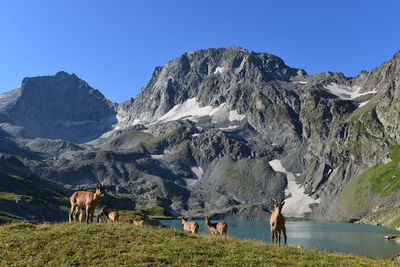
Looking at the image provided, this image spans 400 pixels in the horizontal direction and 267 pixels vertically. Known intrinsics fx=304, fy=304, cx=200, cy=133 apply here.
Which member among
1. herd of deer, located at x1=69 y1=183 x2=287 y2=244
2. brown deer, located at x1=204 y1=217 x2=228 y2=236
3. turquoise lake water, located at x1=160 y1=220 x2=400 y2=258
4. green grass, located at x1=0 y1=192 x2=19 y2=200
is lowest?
turquoise lake water, located at x1=160 y1=220 x2=400 y2=258

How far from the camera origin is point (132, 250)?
19.1 metres

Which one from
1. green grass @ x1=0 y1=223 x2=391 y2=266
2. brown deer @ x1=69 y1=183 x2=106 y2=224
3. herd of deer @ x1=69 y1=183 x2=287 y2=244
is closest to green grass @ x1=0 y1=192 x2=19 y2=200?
herd of deer @ x1=69 y1=183 x2=287 y2=244

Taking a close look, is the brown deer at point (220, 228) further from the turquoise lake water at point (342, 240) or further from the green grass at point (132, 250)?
the green grass at point (132, 250)

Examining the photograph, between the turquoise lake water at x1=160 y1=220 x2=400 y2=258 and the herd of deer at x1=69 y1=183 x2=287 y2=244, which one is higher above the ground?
the herd of deer at x1=69 y1=183 x2=287 y2=244

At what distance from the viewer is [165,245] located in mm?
20125

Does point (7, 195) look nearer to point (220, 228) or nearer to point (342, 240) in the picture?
point (342, 240)

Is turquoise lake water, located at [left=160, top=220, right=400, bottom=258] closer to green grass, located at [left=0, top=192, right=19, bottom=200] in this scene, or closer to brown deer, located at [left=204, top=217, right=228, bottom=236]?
brown deer, located at [left=204, top=217, right=228, bottom=236]

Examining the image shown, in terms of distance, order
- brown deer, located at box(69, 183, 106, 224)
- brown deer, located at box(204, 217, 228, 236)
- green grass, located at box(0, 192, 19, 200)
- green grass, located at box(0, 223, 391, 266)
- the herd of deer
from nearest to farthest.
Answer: green grass, located at box(0, 223, 391, 266)
the herd of deer
brown deer, located at box(69, 183, 106, 224)
brown deer, located at box(204, 217, 228, 236)
green grass, located at box(0, 192, 19, 200)

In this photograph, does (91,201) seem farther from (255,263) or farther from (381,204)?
(381,204)

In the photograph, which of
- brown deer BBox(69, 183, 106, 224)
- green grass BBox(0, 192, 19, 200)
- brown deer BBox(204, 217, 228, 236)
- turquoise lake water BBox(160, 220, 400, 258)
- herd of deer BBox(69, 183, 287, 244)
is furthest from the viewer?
green grass BBox(0, 192, 19, 200)

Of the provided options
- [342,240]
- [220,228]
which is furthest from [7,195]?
[220,228]

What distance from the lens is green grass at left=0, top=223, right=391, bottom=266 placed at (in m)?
17.6

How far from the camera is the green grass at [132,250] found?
1762 centimetres

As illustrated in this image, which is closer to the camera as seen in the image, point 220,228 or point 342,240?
point 220,228
